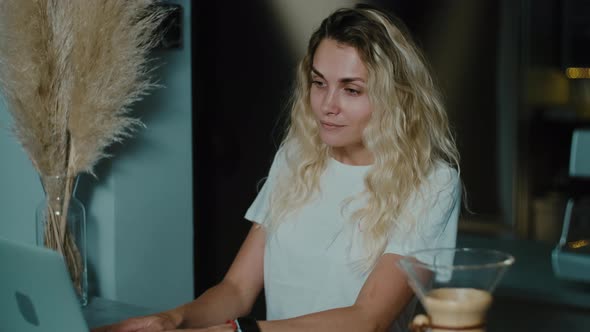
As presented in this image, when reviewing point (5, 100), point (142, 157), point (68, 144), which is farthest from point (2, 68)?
point (142, 157)

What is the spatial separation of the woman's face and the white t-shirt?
4.9 inches

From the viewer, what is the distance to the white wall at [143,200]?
2.36 meters

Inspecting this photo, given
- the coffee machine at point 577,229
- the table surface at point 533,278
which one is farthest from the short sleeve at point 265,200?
the table surface at point 533,278

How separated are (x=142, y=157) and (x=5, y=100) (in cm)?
50

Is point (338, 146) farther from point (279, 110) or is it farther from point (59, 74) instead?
point (279, 110)

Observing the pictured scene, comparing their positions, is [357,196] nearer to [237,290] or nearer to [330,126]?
[330,126]

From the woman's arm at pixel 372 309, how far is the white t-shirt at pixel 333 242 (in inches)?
→ 2.5

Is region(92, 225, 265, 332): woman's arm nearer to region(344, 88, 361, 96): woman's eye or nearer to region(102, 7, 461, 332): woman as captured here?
region(102, 7, 461, 332): woman

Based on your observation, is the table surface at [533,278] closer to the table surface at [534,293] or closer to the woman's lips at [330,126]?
the table surface at [534,293]

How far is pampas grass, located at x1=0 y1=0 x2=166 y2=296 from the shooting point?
2.10 m

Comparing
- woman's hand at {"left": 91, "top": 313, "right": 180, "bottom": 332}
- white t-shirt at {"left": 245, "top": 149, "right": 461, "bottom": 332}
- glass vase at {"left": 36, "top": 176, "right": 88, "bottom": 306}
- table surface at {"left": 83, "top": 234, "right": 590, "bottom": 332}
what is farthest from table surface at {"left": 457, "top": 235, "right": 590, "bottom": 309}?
woman's hand at {"left": 91, "top": 313, "right": 180, "bottom": 332}

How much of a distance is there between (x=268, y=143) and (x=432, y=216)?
1239mm

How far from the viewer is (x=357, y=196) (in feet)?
6.45

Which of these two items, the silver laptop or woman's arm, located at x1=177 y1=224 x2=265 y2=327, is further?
woman's arm, located at x1=177 y1=224 x2=265 y2=327
